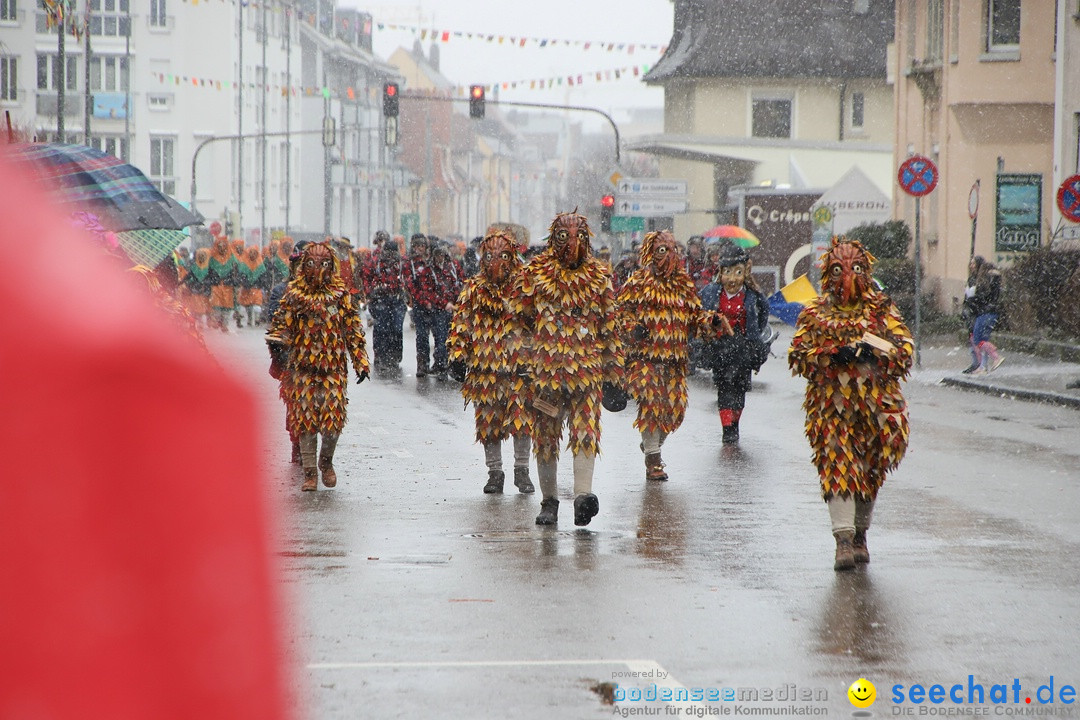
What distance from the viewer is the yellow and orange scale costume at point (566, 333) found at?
968 centimetres

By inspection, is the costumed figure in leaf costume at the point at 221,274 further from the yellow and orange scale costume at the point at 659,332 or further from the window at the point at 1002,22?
the yellow and orange scale costume at the point at 659,332

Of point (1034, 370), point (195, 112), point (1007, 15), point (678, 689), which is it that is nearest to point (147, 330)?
point (678, 689)

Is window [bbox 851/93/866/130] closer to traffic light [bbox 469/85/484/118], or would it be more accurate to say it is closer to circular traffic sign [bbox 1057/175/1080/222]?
traffic light [bbox 469/85/484/118]

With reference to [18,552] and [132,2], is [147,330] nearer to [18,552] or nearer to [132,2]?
[18,552]

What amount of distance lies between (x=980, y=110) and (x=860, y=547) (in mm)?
26033

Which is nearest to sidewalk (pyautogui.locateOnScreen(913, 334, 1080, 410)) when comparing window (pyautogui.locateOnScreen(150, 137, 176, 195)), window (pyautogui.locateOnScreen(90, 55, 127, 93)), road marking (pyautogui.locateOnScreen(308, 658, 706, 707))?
road marking (pyautogui.locateOnScreen(308, 658, 706, 707))

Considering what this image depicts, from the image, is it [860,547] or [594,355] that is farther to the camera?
[594,355]

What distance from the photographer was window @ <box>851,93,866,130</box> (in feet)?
191

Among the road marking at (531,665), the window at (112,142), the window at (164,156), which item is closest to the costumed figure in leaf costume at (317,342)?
the road marking at (531,665)

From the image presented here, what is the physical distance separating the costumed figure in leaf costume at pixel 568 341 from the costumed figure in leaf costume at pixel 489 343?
51.2 inches

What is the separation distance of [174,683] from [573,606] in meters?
6.52

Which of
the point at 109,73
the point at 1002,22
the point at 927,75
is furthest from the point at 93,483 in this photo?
the point at 109,73

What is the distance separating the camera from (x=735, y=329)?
14836mm

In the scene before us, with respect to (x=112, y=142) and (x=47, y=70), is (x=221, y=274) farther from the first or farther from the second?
(x=47, y=70)
